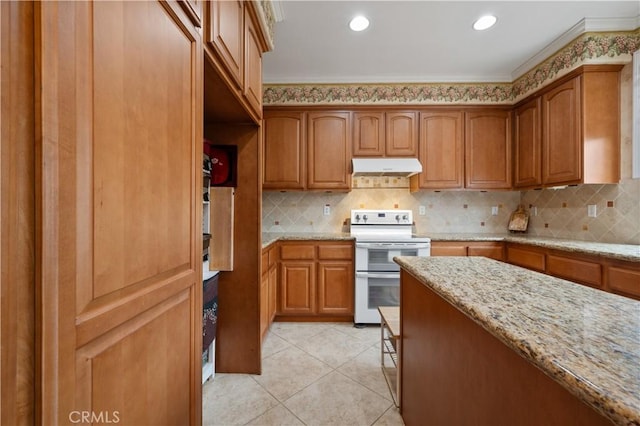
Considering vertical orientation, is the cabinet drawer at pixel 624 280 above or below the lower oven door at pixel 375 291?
above

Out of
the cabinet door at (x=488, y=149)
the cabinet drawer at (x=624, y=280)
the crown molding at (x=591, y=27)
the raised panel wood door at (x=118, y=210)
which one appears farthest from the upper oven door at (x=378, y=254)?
the crown molding at (x=591, y=27)

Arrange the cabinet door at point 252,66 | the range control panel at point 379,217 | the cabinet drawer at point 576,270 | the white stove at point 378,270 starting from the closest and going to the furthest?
the cabinet door at point 252,66 → the cabinet drawer at point 576,270 → the white stove at point 378,270 → the range control panel at point 379,217

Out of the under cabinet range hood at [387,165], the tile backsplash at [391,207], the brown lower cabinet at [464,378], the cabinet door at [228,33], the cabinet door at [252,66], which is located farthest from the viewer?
the tile backsplash at [391,207]

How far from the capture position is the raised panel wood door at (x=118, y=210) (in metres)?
0.42

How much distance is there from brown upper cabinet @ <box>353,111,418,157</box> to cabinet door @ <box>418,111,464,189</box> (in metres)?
0.13

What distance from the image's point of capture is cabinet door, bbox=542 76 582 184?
88.5 inches

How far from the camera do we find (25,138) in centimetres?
39

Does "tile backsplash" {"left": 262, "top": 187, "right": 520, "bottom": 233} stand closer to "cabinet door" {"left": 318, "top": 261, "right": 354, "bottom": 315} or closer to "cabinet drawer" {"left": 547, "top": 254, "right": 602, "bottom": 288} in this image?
"cabinet door" {"left": 318, "top": 261, "right": 354, "bottom": 315}

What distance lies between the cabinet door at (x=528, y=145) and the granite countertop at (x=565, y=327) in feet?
7.72

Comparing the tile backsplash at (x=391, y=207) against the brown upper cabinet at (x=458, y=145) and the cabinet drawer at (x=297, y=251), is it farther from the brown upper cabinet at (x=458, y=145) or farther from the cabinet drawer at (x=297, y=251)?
the cabinet drawer at (x=297, y=251)

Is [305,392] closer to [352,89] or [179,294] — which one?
[179,294]

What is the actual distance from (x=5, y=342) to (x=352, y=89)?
310 cm

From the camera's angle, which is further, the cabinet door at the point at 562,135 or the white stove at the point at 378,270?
the white stove at the point at 378,270

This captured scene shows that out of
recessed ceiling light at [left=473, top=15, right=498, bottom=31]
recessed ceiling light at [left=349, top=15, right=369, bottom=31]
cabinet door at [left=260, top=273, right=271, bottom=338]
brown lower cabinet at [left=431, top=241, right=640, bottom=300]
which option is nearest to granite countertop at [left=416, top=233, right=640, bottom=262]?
brown lower cabinet at [left=431, top=241, right=640, bottom=300]
